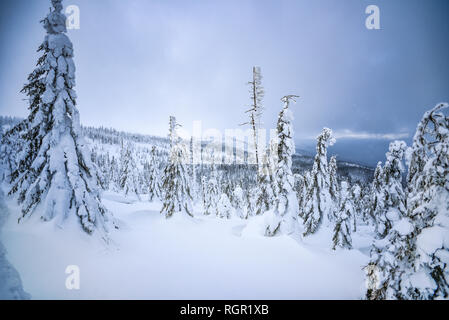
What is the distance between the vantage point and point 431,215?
3.79 m

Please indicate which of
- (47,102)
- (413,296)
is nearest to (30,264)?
(47,102)

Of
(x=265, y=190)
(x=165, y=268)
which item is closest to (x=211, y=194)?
(x=265, y=190)

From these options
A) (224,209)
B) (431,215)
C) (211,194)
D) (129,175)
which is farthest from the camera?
(211,194)

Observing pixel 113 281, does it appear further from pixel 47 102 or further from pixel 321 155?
pixel 321 155

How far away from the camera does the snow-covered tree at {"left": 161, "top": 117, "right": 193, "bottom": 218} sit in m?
15.8

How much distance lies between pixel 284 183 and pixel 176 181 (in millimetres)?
9740

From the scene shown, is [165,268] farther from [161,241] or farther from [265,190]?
[265,190]

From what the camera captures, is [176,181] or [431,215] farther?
[176,181]

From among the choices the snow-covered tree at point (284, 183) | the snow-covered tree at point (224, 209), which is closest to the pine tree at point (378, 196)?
the snow-covered tree at point (284, 183)

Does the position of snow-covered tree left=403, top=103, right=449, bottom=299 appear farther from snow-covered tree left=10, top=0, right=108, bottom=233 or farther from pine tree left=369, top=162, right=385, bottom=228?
pine tree left=369, top=162, right=385, bottom=228

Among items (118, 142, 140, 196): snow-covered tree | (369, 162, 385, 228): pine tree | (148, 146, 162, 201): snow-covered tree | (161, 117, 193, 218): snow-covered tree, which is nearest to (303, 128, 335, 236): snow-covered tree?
(369, 162, 385, 228): pine tree

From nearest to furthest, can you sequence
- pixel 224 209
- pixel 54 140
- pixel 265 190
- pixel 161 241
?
pixel 54 140 < pixel 161 241 < pixel 265 190 < pixel 224 209

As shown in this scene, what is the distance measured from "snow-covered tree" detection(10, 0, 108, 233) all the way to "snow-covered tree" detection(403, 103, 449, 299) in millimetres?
9808
